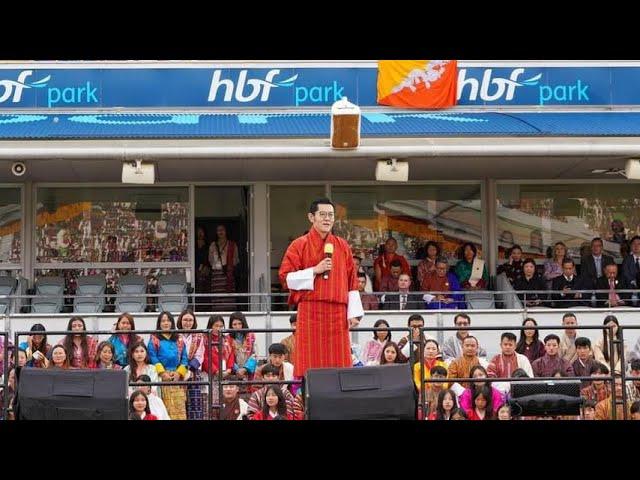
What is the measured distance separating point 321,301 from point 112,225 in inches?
345

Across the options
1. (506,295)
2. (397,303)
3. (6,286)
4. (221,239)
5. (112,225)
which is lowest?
(397,303)

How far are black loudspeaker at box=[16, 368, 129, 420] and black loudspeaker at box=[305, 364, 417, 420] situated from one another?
1.48 m

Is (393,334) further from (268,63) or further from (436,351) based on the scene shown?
(268,63)

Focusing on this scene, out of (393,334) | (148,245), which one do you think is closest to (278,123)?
(148,245)

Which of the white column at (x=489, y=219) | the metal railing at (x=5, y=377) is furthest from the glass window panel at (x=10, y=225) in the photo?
the metal railing at (x=5, y=377)

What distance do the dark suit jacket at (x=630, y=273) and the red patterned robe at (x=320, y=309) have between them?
8.36 meters

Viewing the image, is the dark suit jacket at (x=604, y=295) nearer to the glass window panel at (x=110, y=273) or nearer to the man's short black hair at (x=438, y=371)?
the glass window panel at (x=110, y=273)

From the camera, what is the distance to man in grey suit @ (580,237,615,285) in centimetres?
1631

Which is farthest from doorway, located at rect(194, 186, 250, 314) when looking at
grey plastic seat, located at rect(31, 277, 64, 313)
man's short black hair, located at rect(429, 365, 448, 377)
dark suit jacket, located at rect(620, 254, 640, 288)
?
man's short black hair, located at rect(429, 365, 448, 377)

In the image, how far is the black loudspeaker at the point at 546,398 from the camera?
945cm

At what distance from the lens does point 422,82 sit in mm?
17562

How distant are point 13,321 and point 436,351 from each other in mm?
6891

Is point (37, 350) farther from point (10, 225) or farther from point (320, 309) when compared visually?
point (10, 225)

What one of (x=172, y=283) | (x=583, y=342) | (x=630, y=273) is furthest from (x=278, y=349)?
(x=630, y=273)
